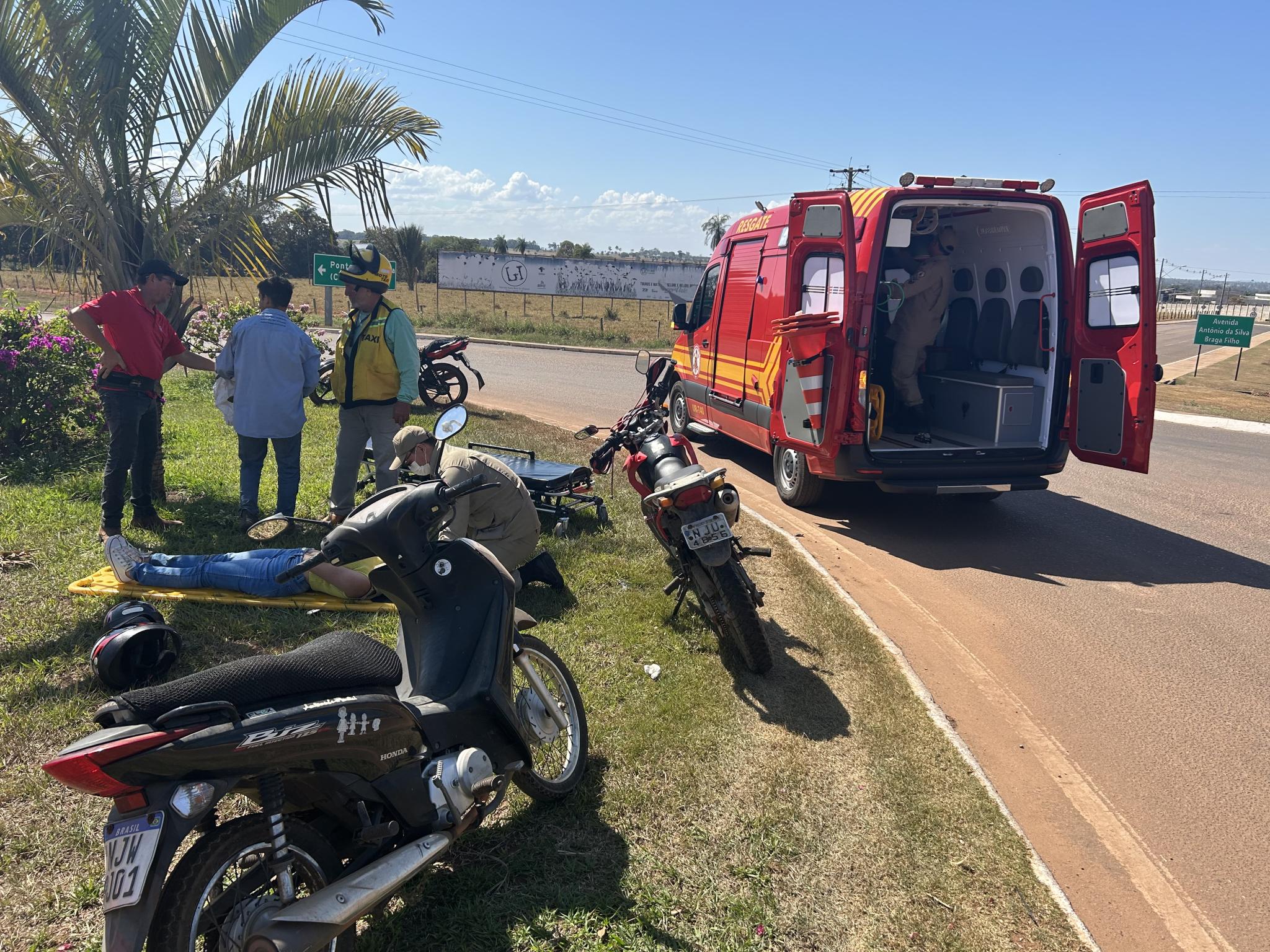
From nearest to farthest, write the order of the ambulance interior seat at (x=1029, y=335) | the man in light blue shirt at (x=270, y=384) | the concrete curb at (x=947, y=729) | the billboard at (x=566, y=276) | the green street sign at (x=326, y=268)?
the concrete curb at (x=947, y=729), the man in light blue shirt at (x=270, y=384), the ambulance interior seat at (x=1029, y=335), the green street sign at (x=326, y=268), the billboard at (x=566, y=276)

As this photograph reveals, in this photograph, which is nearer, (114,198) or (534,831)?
(534,831)

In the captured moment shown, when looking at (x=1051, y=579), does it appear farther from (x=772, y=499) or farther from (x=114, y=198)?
(x=114, y=198)

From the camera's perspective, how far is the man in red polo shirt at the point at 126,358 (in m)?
5.56

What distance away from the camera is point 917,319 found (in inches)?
337

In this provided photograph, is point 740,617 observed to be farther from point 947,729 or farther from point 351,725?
point 351,725

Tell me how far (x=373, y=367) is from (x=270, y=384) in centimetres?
69

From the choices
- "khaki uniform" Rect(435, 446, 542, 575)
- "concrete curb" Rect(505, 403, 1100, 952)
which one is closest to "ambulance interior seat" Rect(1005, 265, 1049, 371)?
"concrete curb" Rect(505, 403, 1100, 952)

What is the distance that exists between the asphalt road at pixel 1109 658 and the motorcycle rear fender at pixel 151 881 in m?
2.74

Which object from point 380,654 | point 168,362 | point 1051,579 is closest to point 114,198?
point 168,362

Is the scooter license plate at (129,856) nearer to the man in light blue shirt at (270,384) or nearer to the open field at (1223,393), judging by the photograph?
the man in light blue shirt at (270,384)

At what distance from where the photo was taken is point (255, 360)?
5.86 m

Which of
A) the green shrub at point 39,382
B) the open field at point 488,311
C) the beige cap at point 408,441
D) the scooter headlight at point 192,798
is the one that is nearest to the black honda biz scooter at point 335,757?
the scooter headlight at point 192,798

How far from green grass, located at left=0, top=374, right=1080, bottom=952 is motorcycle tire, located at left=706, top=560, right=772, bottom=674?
5.4 inches

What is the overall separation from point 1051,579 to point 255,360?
5.69 metres
